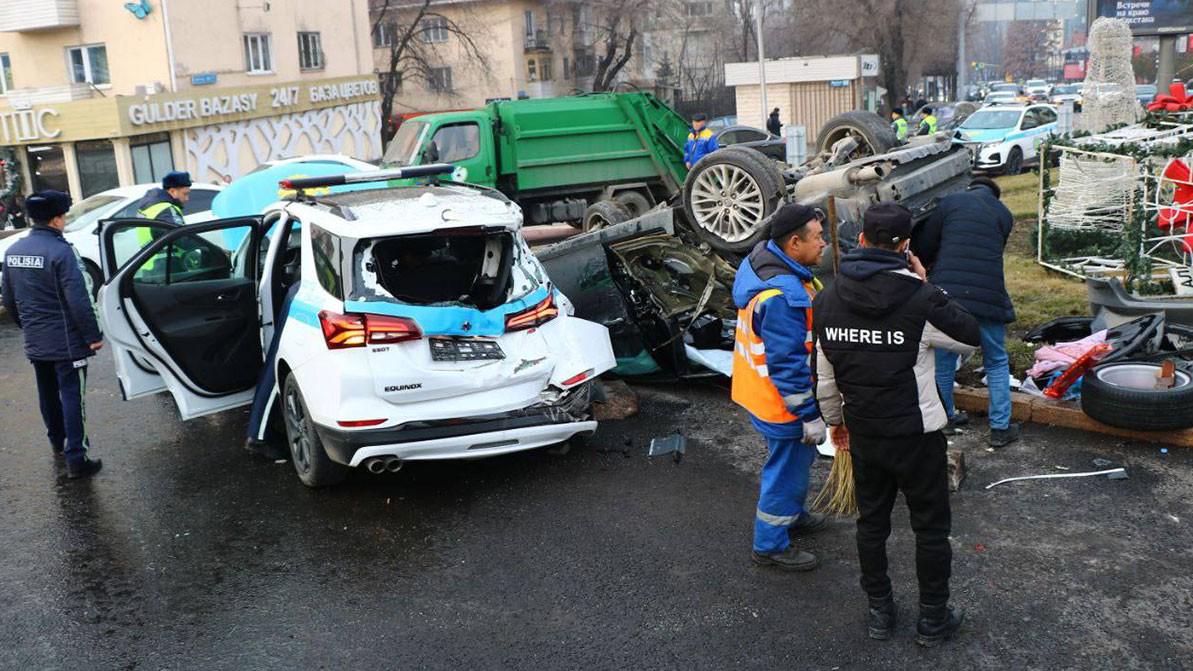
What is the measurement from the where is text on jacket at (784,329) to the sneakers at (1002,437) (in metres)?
2.31

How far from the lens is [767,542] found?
5.01 meters

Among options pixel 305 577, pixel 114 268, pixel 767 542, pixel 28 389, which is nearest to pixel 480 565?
pixel 305 577

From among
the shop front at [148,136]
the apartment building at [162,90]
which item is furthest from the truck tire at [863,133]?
the apartment building at [162,90]

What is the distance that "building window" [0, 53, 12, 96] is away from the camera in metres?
30.2

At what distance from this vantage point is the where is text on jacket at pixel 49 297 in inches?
262

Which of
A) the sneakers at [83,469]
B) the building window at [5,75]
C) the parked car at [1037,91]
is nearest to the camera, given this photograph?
the sneakers at [83,469]

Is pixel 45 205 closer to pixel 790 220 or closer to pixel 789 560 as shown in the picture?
pixel 790 220

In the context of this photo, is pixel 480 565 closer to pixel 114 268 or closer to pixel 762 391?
pixel 762 391

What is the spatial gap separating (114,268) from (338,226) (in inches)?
88.7

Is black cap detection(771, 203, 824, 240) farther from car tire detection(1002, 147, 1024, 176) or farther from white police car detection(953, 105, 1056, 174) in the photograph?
car tire detection(1002, 147, 1024, 176)

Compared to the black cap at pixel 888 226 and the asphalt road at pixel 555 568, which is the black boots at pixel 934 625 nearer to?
the asphalt road at pixel 555 568

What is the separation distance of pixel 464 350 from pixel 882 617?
109 inches

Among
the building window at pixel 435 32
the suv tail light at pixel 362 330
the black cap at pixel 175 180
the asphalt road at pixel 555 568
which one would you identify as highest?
the building window at pixel 435 32

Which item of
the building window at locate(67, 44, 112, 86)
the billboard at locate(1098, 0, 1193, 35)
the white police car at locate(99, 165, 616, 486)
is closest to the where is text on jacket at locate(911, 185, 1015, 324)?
the white police car at locate(99, 165, 616, 486)
